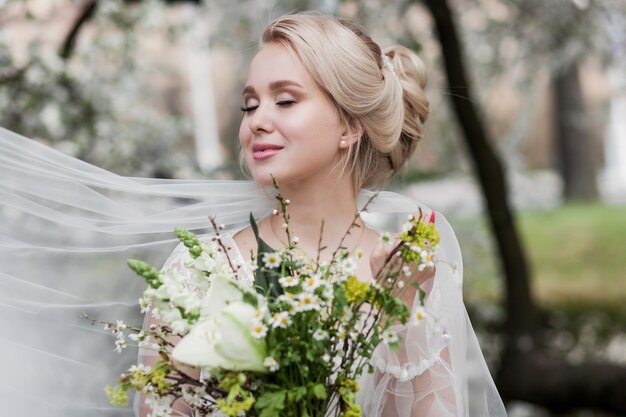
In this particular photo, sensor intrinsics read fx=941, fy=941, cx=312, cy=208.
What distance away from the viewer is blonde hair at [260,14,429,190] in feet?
7.70

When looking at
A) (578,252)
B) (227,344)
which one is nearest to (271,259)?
(227,344)

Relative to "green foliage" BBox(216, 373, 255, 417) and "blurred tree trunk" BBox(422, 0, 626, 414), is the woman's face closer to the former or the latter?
"green foliage" BBox(216, 373, 255, 417)

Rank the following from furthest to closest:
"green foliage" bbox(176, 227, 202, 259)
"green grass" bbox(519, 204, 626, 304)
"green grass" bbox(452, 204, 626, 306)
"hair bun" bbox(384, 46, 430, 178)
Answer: "green grass" bbox(519, 204, 626, 304) < "green grass" bbox(452, 204, 626, 306) < "hair bun" bbox(384, 46, 430, 178) < "green foliage" bbox(176, 227, 202, 259)

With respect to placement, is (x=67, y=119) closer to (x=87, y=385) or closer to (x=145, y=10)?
(x=145, y=10)

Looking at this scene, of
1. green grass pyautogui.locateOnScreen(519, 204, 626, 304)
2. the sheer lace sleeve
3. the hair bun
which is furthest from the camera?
green grass pyautogui.locateOnScreen(519, 204, 626, 304)

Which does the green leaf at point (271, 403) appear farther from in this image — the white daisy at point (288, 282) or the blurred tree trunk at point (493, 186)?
the blurred tree trunk at point (493, 186)

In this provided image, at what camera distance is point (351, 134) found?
2438 mm

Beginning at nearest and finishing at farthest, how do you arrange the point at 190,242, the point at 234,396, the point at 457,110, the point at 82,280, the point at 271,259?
1. the point at 234,396
2. the point at 271,259
3. the point at 190,242
4. the point at 82,280
5. the point at 457,110

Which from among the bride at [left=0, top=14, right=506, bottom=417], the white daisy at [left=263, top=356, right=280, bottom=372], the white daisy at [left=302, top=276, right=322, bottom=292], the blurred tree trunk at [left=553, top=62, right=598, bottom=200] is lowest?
the white daisy at [left=263, top=356, right=280, bottom=372]

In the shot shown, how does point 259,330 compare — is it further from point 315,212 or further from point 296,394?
point 315,212

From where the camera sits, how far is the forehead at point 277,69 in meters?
2.32

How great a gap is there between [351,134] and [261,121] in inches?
11.0

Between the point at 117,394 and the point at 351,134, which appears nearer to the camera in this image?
the point at 117,394

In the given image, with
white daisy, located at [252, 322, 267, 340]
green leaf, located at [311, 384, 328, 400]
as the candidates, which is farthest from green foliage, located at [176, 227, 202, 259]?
green leaf, located at [311, 384, 328, 400]
